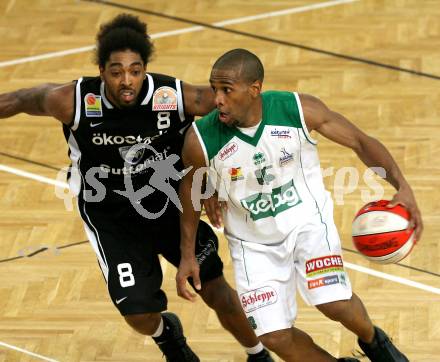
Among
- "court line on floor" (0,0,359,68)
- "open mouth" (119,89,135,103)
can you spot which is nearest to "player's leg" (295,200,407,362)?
"open mouth" (119,89,135,103)

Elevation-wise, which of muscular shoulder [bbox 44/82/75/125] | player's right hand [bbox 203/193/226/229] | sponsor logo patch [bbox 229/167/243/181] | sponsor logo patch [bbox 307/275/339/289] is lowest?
sponsor logo patch [bbox 307/275/339/289]

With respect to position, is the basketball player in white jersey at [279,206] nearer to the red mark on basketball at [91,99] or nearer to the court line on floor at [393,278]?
the red mark on basketball at [91,99]

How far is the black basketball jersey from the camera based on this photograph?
5.91m

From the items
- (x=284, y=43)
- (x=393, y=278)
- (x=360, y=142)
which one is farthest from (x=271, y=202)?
(x=284, y=43)

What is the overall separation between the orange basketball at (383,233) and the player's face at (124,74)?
50.7 inches

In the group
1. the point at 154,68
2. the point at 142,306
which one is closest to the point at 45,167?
the point at 154,68

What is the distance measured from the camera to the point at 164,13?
11344 mm

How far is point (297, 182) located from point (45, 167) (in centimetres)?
361

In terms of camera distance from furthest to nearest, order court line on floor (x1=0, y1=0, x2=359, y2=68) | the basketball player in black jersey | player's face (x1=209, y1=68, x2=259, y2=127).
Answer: court line on floor (x1=0, y1=0, x2=359, y2=68) < the basketball player in black jersey < player's face (x1=209, y1=68, x2=259, y2=127)

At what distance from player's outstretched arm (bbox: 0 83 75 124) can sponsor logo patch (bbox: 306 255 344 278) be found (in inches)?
55.6

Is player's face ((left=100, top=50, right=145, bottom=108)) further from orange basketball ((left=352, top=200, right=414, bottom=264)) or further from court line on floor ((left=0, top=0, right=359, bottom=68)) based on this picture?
court line on floor ((left=0, top=0, right=359, bottom=68))

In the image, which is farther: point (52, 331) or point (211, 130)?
point (52, 331)

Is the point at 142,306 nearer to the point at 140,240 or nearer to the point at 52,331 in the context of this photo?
the point at 140,240

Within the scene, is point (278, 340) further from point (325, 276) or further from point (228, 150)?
point (228, 150)
